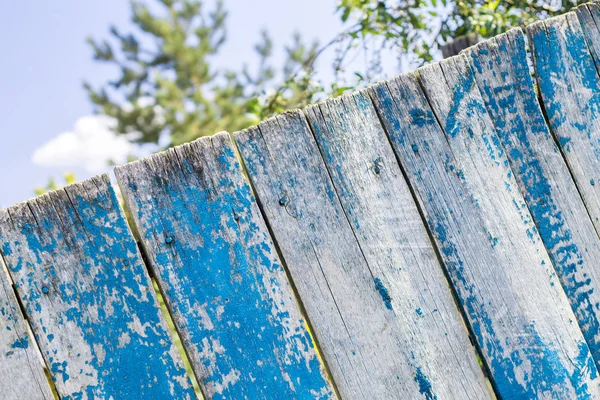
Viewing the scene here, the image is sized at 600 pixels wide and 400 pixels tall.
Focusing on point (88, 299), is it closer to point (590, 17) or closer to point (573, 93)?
point (573, 93)

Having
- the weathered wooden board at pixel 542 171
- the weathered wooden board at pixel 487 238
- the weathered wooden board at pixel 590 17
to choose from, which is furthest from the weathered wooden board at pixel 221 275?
the weathered wooden board at pixel 590 17

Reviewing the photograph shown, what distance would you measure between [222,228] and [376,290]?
1.58 feet

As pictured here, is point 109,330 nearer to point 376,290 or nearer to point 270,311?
point 270,311

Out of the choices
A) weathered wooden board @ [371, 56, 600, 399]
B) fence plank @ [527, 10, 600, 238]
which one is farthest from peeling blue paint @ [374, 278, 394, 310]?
fence plank @ [527, 10, 600, 238]

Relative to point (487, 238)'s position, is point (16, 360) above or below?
above

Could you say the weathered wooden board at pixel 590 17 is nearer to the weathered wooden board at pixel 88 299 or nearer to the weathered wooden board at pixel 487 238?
the weathered wooden board at pixel 487 238

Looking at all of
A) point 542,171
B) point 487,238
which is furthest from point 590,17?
point 487,238

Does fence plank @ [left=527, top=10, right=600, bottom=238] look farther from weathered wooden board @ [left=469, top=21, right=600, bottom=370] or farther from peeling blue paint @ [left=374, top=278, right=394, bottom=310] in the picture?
peeling blue paint @ [left=374, top=278, right=394, bottom=310]

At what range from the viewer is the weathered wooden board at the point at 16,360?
1.78 metres

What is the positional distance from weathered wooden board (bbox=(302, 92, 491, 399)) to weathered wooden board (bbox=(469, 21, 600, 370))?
0.37m

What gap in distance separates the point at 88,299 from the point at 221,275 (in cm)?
36

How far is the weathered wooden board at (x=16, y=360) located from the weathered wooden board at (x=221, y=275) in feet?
1.24

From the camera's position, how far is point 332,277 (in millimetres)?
1931

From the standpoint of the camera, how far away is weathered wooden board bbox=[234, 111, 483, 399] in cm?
191
